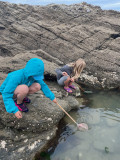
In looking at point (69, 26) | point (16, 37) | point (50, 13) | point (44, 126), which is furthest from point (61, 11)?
point (44, 126)

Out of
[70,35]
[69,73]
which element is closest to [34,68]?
[69,73]

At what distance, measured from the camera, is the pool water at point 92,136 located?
152 inches

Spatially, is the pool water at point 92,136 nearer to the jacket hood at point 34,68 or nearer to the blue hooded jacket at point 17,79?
the blue hooded jacket at point 17,79

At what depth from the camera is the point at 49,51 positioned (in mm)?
9242

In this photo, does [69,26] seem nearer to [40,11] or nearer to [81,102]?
[40,11]

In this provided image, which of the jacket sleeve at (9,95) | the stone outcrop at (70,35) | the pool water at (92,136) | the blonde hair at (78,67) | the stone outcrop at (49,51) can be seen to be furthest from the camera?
the stone outcrop at (70,35)

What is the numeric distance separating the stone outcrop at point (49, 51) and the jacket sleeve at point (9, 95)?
0.64 m

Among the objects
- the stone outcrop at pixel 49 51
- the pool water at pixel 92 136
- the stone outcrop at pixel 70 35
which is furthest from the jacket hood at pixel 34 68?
the stone outcrop at pixel 70 35

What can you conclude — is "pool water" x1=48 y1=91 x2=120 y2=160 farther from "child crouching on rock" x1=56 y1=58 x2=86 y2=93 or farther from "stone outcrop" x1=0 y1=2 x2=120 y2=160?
"child crouching on rock" x1=56 y1=58 x2=86 y2=93

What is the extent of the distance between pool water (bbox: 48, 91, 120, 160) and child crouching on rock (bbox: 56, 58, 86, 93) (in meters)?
1.04

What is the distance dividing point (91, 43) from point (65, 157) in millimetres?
6865

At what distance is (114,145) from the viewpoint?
413 centimetres

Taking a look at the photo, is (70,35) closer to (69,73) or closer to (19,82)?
(69,73)

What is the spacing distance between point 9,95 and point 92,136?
247cm
